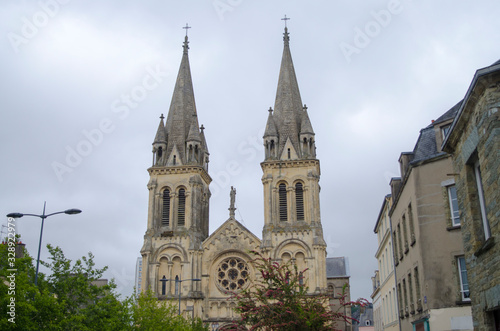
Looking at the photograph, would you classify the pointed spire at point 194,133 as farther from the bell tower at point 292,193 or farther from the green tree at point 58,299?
the green tree at point 58,299

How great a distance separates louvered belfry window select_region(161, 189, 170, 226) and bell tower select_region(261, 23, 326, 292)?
878 centimetres

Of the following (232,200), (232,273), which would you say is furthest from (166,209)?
(232,273)

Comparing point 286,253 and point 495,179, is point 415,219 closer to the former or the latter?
point 495,179

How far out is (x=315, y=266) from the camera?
1692 inches

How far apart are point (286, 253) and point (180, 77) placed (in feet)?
72.0

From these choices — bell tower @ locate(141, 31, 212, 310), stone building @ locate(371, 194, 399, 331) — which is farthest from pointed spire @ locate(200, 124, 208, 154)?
stone building @ locate(371, 194, 399, 331)

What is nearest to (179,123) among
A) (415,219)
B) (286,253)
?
(286,253)

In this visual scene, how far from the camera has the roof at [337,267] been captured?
82.2 m

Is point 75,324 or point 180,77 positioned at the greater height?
point 180,77

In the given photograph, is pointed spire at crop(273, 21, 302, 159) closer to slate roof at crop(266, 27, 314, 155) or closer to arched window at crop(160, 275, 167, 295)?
slate roof at crop(266, 27, 314, 155)

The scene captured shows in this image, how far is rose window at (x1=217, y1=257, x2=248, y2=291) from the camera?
44.9m

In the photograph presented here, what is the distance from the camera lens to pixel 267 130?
1903 inches

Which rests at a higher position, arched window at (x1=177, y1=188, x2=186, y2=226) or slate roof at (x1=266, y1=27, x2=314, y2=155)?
slate roof at (x1=266, y1=27, x2=314, y2=155)

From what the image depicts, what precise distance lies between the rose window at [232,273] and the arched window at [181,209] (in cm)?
514
